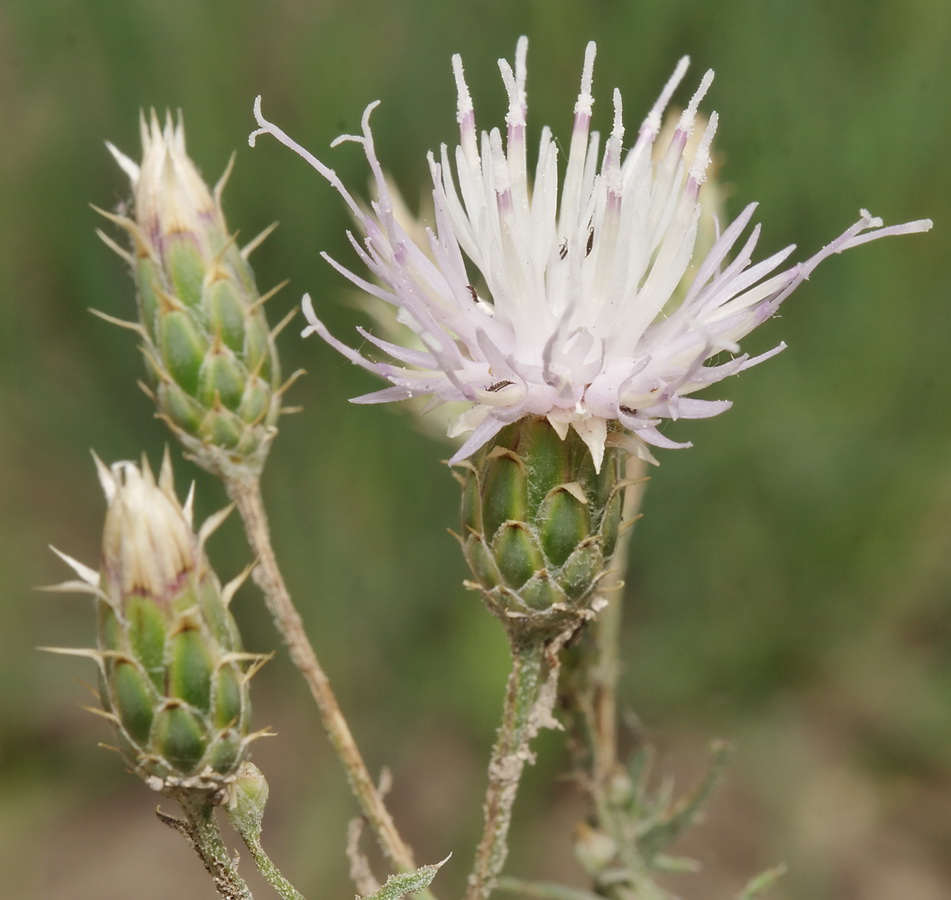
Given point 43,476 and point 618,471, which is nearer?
point 618,471

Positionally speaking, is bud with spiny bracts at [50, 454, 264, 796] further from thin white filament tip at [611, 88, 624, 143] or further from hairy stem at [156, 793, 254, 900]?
thin white filament tip at [611, 88, 624, 143]

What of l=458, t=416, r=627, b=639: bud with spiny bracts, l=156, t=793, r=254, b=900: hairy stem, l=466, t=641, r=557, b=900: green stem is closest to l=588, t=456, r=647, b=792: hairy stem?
l=466, t=641, r=557, b=900: green stem

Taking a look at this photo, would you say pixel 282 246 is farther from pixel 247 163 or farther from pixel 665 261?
pixel 665 261

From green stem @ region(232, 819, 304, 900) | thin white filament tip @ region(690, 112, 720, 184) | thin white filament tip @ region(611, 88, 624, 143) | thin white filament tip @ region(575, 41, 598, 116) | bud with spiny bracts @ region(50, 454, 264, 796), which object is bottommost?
green stem @ region(232, 819, 304, 900)

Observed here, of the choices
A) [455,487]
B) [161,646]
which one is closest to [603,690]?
[161,646]

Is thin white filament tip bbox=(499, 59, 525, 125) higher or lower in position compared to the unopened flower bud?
higher

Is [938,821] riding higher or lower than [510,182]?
lower

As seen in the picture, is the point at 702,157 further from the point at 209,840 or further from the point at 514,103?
the point at 209,840

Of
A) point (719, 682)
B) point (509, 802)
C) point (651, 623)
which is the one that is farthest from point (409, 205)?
point (509, 802)
